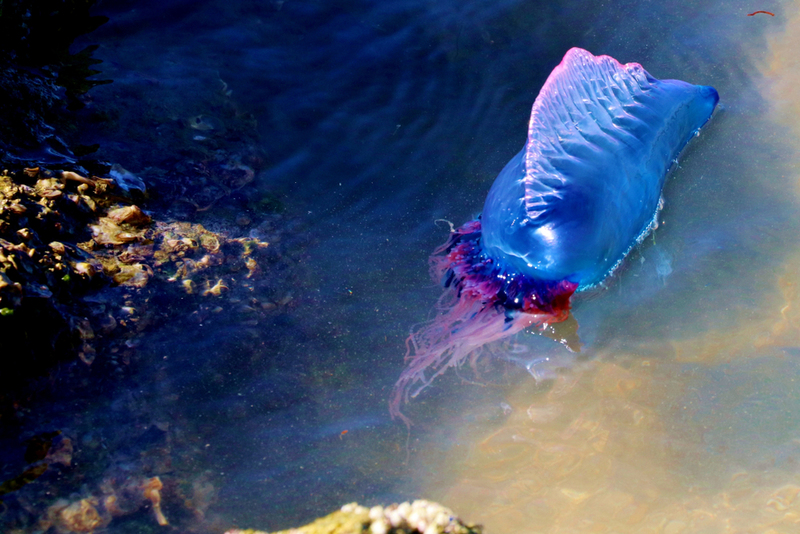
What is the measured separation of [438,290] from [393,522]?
115 centimetres

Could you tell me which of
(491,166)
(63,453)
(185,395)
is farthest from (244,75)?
(63,453)

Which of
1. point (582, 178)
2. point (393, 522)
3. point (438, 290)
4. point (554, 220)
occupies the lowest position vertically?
point (393, 522)

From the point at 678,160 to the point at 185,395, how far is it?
9.13 ft

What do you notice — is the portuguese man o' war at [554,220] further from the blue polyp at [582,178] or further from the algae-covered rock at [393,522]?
the algae-covered rock at [393,522]

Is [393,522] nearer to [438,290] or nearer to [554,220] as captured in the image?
[438,290]

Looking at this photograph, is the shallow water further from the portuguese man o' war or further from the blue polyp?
the blue polyp

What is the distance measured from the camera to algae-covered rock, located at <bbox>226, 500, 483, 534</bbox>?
1934 millimetres

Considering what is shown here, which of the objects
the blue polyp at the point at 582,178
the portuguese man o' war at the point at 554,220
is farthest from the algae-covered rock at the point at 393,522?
the blue polyp at the point at 582,178

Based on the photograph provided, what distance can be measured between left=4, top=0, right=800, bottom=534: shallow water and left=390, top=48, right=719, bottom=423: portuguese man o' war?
0.39 feet

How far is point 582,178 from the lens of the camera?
248 cm

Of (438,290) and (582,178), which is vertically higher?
(582,178)

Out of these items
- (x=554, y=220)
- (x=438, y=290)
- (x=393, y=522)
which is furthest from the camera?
(x=438, y=290)

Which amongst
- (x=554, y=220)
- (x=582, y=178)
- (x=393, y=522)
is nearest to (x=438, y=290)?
(x=554, y=220)

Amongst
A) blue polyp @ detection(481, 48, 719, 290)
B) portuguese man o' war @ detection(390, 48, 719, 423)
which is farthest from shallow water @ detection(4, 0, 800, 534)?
blue polyp @ detection(481, 48, 719, 290)
